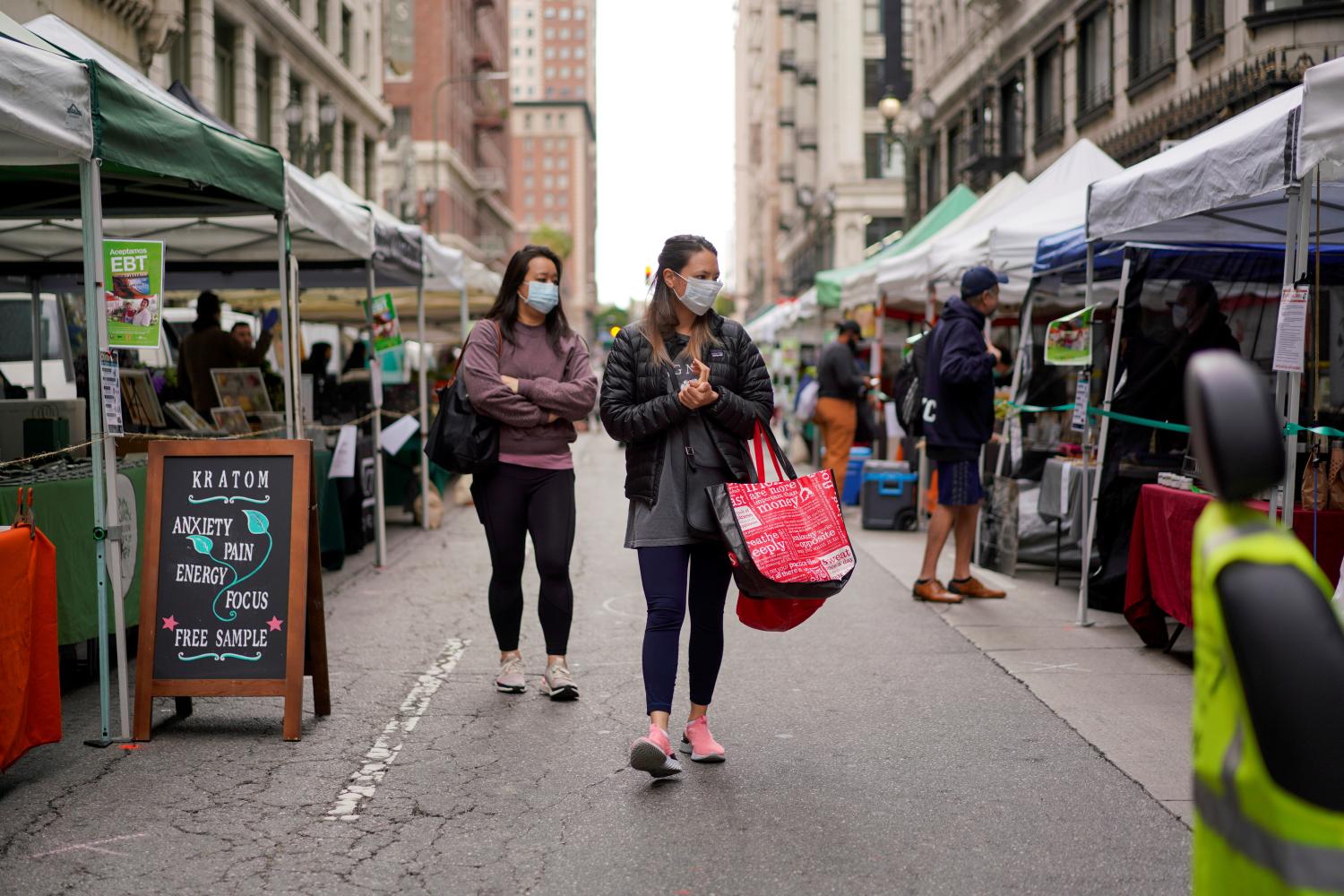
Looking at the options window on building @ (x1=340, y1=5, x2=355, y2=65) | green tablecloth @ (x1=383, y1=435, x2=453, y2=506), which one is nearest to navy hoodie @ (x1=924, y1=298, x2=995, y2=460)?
green tablecloth @ (x1=383, y1=435, x2=453, y2=506)

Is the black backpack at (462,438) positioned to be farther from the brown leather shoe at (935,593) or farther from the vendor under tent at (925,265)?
the vendor under tent at (925,265)

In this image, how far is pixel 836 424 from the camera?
14.3m

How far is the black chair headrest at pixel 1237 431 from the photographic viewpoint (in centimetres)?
180

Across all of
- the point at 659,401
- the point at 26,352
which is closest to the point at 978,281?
the point at 659,401

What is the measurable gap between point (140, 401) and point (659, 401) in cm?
571

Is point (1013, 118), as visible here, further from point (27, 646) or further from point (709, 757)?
point (27, 646)

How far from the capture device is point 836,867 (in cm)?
395

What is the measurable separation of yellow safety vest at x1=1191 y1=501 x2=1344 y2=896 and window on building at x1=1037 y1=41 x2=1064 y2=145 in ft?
87.9

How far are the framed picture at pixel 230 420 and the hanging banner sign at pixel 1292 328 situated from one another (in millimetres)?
7220

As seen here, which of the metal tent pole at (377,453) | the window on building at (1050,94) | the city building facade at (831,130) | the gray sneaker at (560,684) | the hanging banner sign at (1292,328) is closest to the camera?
the hanging banner sign at (1292,328)

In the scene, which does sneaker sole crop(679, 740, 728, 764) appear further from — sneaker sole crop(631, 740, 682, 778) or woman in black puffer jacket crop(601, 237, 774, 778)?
sneaker sole crop(631, 740, 682, 778)

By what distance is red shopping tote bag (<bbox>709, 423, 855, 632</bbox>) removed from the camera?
4621 mm

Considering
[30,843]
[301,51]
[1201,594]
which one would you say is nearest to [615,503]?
[30,843]

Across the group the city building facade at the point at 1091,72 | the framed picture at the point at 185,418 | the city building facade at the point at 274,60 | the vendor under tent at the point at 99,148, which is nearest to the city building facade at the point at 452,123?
the city building facade at the point at 274,60
